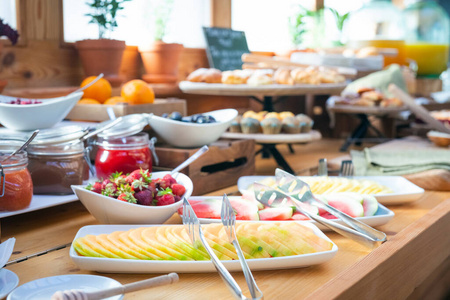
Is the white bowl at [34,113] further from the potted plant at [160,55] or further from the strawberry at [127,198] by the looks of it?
the potted plant at [160,55]

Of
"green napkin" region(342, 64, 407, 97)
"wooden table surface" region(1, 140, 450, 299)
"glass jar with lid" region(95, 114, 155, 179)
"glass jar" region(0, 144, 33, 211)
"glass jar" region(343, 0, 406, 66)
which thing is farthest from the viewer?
"glass jar" region(343, 0, 406, 66)

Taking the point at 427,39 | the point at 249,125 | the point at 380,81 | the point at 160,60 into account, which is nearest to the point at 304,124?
the point at 249,125

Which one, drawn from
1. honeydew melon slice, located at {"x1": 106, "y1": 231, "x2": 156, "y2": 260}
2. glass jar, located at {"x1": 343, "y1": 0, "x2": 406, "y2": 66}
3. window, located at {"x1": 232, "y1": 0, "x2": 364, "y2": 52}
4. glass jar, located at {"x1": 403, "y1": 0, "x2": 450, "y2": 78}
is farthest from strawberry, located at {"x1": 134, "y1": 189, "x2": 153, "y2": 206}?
glass jar, located at {"x1": 403, "y1": 0, "x2": 450, "y2": 78}

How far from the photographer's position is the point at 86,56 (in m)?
1.84

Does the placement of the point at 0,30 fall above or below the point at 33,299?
above

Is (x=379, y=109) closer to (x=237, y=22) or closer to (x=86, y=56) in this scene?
(x=237, y=22)

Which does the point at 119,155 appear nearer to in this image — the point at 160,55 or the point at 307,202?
the point at 307,202

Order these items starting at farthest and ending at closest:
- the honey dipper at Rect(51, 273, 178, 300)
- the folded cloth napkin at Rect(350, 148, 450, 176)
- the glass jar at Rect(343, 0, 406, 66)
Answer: the glass jar at Rect(343, 0, 406, 66) → the folded cloth napkin at Rect(350, 148, 450, 176) → the honey dipper at Rect(51, 273, 178, 300)

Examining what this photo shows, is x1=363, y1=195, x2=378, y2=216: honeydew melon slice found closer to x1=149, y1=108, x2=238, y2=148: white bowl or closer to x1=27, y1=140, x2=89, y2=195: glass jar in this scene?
x1=149, y1=108, x2=238, y2=148: white bowl

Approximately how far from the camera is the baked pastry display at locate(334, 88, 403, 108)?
7.77 feet

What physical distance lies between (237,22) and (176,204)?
1902 millimetres

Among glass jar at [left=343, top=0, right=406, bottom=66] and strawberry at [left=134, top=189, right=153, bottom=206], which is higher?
glass jar at [left=343, top=0, right=406, bottom=66]

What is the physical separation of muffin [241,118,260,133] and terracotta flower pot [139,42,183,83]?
553 mm

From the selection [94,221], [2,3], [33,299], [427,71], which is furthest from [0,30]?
[427,71]
